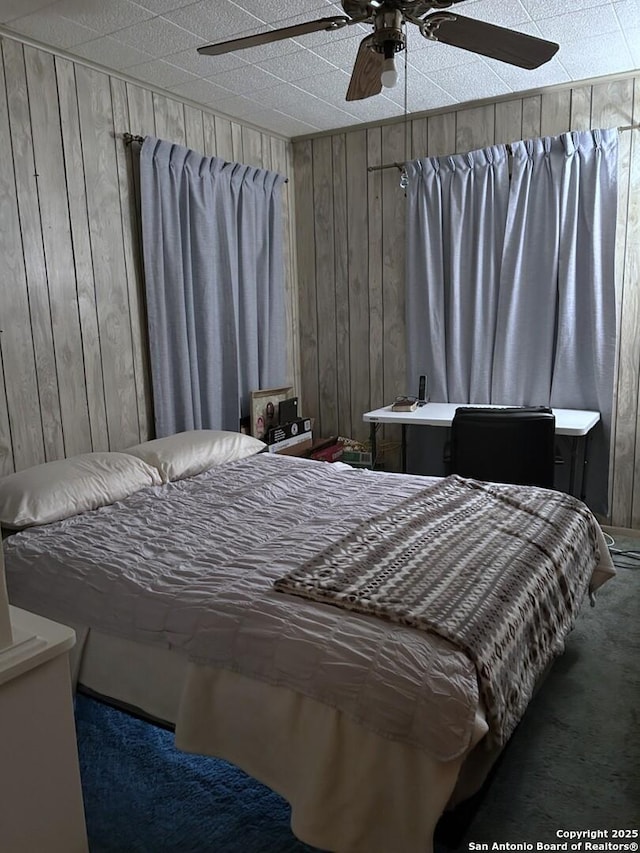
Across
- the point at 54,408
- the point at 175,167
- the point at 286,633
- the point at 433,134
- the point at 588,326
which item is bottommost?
the point at 286,633

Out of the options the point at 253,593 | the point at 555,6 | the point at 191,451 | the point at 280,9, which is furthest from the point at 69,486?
the point at 555,6

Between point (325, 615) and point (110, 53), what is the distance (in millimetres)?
2733

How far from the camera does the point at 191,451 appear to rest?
10.3 ft

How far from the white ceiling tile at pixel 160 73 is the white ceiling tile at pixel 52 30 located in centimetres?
35

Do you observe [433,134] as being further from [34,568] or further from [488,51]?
[34,568]

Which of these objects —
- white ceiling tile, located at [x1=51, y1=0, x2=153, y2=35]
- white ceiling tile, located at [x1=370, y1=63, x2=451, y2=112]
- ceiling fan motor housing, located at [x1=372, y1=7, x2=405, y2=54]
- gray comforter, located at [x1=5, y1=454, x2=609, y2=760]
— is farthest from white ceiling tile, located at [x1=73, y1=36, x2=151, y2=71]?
gray comforter, located at [x1=5, y1=454, x2=609, y2=760]

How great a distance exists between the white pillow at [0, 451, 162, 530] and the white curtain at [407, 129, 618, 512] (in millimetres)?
2116

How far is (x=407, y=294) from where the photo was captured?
13.7 ft

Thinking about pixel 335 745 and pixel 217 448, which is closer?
pixel 335 745

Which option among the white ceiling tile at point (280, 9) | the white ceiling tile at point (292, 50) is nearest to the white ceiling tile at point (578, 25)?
the white ceiling tile at point (292, 50)

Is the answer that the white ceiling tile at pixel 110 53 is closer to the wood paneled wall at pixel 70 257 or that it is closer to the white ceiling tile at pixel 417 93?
the wood paneled wall at pixel 70 257

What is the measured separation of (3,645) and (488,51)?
2.21 metres

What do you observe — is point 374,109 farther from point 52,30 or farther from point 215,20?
point 52,30

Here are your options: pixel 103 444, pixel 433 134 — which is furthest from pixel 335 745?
pixel 433 134
